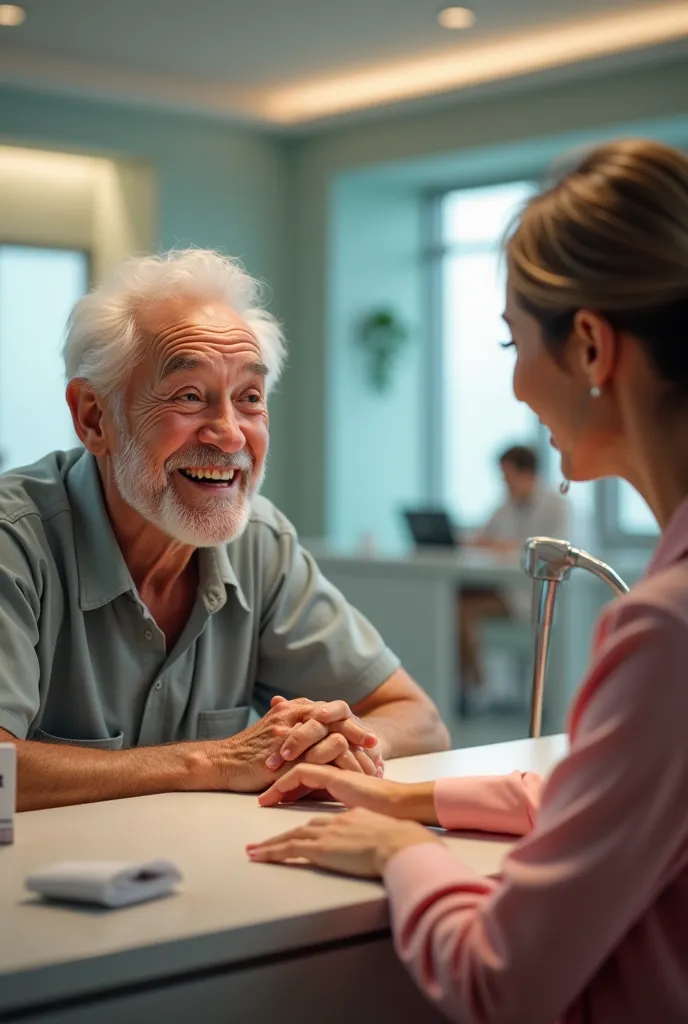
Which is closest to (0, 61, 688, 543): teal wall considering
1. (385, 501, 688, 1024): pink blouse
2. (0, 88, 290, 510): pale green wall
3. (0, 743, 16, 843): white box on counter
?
(0, 88, 290, 510): pale green wall

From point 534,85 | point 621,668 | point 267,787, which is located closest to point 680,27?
point 534,85

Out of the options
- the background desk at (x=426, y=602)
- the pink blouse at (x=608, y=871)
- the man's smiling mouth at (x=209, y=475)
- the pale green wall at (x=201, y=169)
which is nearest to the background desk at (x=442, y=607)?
the background desk at (x=426, y=602)

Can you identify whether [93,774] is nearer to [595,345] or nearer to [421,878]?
[421,878]

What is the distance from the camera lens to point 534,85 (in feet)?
23.7

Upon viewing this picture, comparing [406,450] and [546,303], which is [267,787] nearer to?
[546,303]

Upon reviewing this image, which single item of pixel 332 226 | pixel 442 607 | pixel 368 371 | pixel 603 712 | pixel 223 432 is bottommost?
pixel 442 607

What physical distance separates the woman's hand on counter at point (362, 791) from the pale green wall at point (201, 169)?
6.16 m

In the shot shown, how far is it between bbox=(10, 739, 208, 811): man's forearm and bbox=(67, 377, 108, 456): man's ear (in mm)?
574

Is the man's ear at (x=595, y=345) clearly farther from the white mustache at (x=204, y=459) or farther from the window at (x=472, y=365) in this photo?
the window at (x=472, y=365)

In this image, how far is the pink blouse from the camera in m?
1.01

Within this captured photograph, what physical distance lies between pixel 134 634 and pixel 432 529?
4.54 metres

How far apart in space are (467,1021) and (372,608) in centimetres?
500

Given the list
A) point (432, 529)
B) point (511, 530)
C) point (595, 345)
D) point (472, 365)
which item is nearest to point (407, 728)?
point (595, 345)

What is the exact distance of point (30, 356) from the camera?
7645 millimetres
